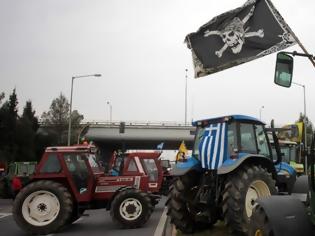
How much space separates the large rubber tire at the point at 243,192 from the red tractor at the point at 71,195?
4.57 m

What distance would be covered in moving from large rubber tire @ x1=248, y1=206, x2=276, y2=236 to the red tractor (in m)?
6.90

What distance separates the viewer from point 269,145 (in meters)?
12.2

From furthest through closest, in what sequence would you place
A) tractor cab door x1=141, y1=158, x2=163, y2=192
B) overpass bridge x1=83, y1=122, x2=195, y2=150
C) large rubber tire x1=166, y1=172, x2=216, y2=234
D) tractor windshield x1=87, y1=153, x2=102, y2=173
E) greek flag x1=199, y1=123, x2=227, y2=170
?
overpass bridge x1=83, y1=122, x2=195, y2=150, tractor cab door x1=141, y1=158, x2=163, y2=192, tractor windshield x1=87, y1=153, x2=102, y2=173, large rubber tire x1=166, y1=172, x2=216, y2=234, greek flag x1=199, y1=123, x2=227, y2=170

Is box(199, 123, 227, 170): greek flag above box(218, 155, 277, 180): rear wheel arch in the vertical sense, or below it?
above

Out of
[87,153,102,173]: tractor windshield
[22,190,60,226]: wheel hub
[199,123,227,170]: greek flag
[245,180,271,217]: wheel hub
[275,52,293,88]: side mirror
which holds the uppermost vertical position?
[275,52,293,88]: side mirror

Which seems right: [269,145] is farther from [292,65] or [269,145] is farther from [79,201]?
[79,201]

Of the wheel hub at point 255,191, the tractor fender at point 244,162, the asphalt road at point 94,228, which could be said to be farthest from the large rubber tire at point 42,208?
the wheel hub at point 255,191

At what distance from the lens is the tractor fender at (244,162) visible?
9.99 m

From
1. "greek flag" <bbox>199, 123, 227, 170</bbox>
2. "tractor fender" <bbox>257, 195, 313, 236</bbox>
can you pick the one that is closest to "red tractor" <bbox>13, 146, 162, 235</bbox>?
"greek flag" <bbox>199, 123, 227, 170</bbox>

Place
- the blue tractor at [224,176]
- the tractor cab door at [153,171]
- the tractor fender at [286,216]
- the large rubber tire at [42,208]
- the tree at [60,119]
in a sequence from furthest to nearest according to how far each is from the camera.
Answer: the tree at [60,119]
the tractor cab door at [153,171]
the large rubber tire at [42,208]
the blue tractor at [224,176]
the tractor fender at [286,216]

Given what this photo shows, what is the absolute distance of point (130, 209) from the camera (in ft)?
46.6

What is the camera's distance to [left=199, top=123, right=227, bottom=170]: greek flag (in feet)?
35.5

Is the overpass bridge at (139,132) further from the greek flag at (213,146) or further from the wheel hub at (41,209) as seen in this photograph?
the greek flag at (213,146)

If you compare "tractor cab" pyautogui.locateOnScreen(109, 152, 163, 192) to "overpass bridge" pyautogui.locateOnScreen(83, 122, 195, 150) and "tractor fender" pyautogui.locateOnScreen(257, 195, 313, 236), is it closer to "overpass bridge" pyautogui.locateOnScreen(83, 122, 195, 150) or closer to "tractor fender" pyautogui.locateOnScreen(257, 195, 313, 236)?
"tractor fender" pyautogui.locateOnScreen(257, 195, 313, 236)
